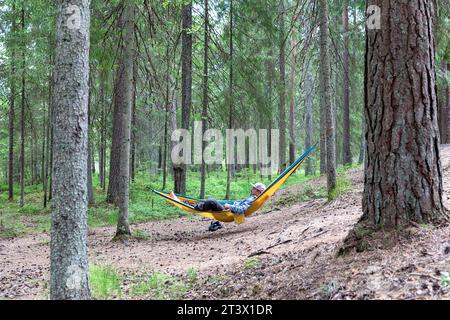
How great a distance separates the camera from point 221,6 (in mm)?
10117

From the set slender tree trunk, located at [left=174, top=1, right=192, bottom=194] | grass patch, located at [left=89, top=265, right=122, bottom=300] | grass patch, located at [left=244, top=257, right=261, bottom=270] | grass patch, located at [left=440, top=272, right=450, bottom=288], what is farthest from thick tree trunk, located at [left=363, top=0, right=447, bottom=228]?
slender tree trunk, located at [left=174, top=1, right=192, bottom=194]

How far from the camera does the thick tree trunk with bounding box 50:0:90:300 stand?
269 centimetres

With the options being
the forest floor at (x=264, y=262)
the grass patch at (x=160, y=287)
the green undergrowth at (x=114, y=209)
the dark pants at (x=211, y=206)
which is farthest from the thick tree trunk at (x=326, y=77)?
the grass patch at (x=160, y=287)

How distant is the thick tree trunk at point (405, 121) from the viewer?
2678 mm

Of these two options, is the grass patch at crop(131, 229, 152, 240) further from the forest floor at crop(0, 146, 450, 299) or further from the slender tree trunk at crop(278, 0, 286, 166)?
the slender tree trunk at crop(278, 0, 286, 166)

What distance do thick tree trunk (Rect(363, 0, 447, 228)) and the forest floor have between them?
0.62ft

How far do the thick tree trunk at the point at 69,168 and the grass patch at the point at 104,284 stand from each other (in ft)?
1.67

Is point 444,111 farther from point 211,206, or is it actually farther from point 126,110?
point 126,110

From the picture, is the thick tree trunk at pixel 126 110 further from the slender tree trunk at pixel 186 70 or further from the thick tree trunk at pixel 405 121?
the thick tree trunk at pixel 405 121

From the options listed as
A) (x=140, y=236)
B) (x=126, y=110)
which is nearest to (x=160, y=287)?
(x=140, y=236)
